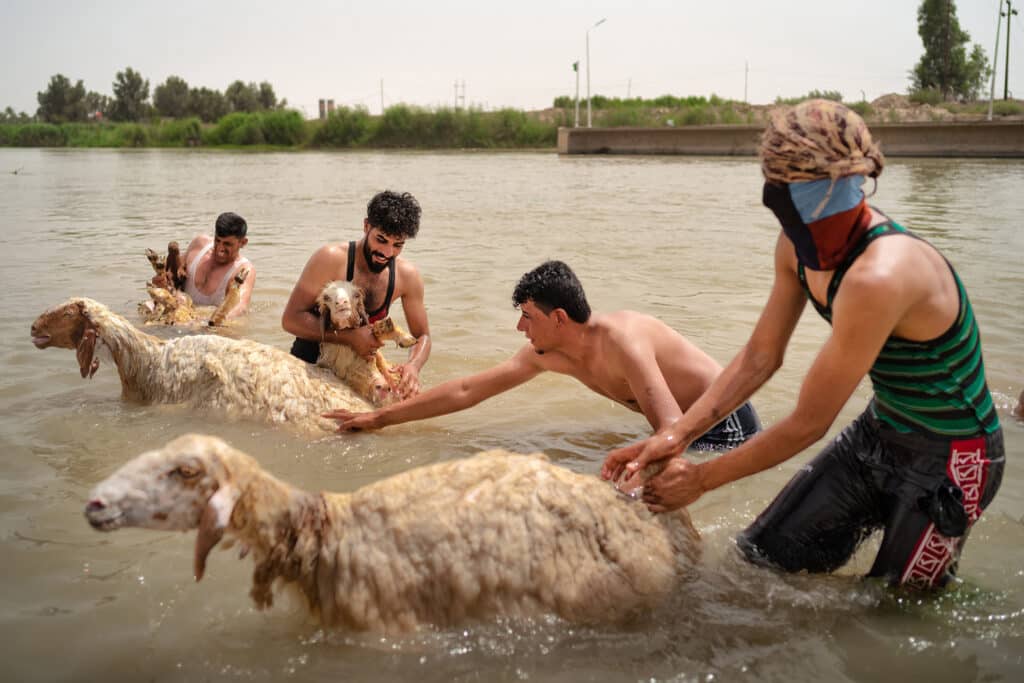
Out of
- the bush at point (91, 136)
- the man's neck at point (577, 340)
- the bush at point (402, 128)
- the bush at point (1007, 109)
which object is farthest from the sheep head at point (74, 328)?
the bush at point (91, 136)

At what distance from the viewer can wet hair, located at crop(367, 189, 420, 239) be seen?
20.3ft

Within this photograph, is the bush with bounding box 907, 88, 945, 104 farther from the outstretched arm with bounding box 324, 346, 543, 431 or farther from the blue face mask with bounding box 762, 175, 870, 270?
the blue face mask with bounding box 762, 175, 870, 270

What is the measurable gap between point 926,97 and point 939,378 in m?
76.4

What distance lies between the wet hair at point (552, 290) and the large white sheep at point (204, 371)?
176 centimetres

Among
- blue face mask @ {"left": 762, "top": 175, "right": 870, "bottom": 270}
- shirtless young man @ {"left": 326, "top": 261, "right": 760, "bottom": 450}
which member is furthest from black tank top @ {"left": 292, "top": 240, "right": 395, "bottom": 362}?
blue face mask @ {"left": 762, "top": 175, "right": 870, "bottom": 270}

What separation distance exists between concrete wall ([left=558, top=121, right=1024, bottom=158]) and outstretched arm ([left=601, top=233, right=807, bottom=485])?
26.4m

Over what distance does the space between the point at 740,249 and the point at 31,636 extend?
13.4m

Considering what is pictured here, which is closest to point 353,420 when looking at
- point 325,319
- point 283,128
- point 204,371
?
point 325,319

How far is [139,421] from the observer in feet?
20.2

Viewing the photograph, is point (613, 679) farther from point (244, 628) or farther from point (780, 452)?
point (244, 628)

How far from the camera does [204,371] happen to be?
240 inches

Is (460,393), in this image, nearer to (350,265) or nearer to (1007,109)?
(350,265)

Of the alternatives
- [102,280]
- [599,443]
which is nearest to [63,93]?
[102,280]

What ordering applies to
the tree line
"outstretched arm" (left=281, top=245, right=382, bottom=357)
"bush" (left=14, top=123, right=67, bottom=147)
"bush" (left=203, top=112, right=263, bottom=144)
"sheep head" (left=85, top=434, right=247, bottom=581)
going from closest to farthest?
"sheep head" (left=85, top=434, right=247, bottom=581), "outstretched arm" (left=281, top=245, right=382, bottom=357), "bush" (left=203, top=112, right=263, bottom=144), "bush" (left=14, top=123, right=67, bottom=147), the tree line
